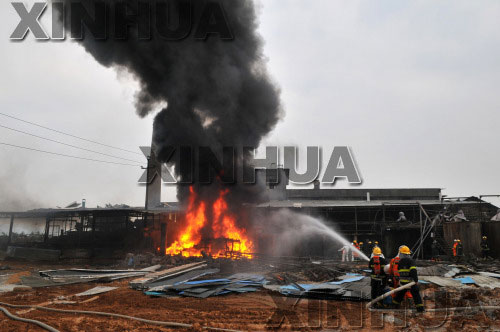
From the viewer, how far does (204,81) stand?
21891mm

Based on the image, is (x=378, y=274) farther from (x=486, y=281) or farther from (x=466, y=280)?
(x=486, y=281)

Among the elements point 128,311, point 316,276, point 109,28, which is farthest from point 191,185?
point 128,311

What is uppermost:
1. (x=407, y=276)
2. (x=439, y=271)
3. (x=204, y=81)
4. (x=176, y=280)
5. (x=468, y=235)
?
(x=204, y=81)

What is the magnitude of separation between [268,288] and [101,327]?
5.46 meters

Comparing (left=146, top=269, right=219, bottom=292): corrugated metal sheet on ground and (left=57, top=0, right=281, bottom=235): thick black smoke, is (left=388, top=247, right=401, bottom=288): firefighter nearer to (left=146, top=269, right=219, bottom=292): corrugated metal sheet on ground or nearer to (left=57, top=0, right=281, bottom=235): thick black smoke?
(left=146, top=269, right=219, bottom=292): corrugated metal sheet on ground

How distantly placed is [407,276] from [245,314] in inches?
145

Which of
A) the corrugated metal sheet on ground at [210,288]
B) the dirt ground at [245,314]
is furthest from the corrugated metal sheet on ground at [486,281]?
the corrugated metal sheet on ground at [210,288]

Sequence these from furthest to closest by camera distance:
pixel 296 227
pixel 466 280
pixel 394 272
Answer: pixel 296 227
pixel 466 280
pixel 394 272

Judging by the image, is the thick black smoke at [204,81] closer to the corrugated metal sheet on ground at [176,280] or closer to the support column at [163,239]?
the support column at [163,239]

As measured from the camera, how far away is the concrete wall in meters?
19.5

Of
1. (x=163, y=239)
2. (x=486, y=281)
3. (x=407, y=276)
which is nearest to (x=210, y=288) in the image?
(x=407, y=276)

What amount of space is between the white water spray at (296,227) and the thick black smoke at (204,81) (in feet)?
11.6

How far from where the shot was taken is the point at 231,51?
22219mm

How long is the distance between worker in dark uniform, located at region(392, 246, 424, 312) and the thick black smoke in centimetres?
1589
